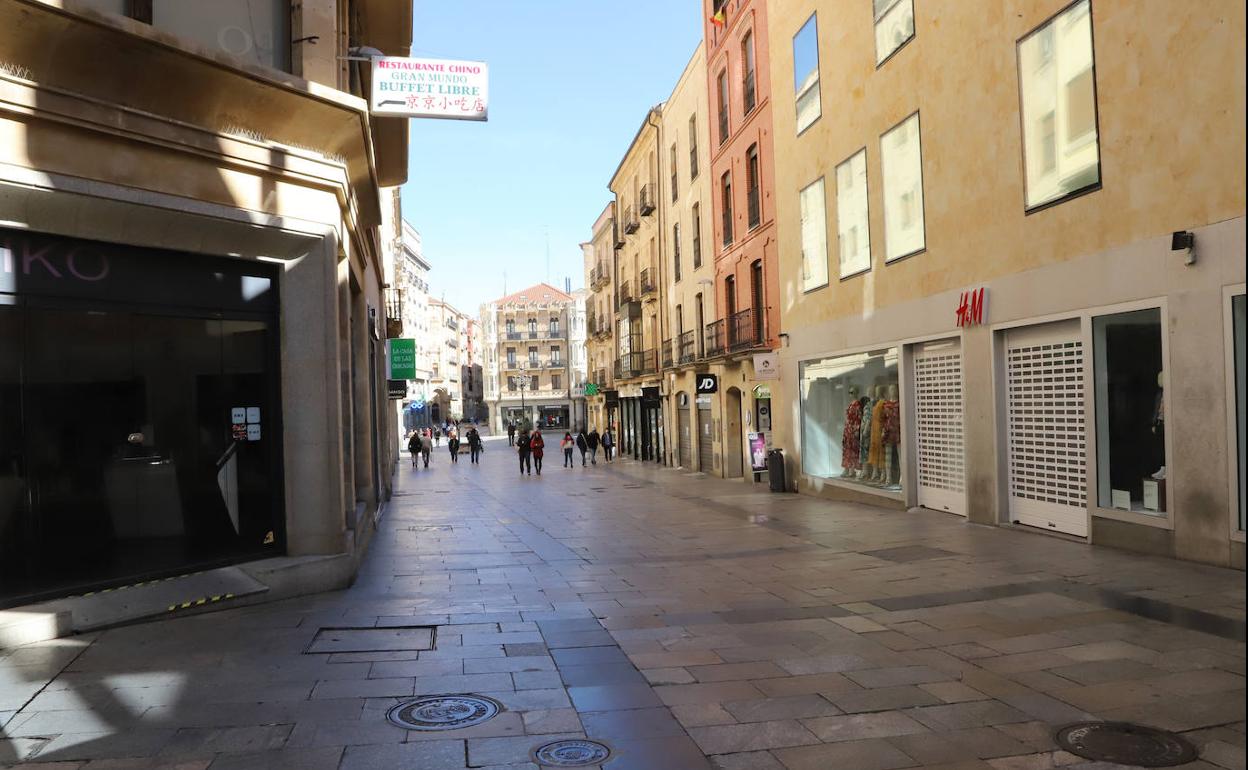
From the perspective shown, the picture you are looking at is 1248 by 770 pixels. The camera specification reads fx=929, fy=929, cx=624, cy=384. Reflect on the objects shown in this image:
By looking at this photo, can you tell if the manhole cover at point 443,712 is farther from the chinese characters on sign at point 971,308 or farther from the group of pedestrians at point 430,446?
the group of pedestrians at point 430,446

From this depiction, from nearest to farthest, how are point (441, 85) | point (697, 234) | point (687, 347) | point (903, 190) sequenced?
point (441, 85) → point (903, 190) → point (697, 234) → point (687, 347)

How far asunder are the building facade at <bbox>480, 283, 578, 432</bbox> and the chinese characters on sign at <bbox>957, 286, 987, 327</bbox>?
85020 millimetres

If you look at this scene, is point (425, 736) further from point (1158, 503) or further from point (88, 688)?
point (1158, 503)

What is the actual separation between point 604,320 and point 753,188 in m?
27.2

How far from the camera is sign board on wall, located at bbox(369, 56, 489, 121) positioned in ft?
30.5

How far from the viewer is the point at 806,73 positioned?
1909cm

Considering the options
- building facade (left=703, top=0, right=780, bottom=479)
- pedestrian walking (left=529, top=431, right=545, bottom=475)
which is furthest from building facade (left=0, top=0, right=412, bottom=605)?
pedestrian walking (left=529, top=431, right=545, bottom=475)

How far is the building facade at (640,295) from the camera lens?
3681cm

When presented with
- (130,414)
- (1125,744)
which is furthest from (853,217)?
(1125,744)

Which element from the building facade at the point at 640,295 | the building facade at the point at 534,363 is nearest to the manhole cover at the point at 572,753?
the building facade at the point at 640,295

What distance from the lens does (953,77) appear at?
13.5 meters

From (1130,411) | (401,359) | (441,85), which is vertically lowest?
(1130,411)

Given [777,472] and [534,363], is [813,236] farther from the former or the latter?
[534,363]

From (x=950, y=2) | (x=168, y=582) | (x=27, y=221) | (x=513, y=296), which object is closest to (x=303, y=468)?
(x=168, y=582)
